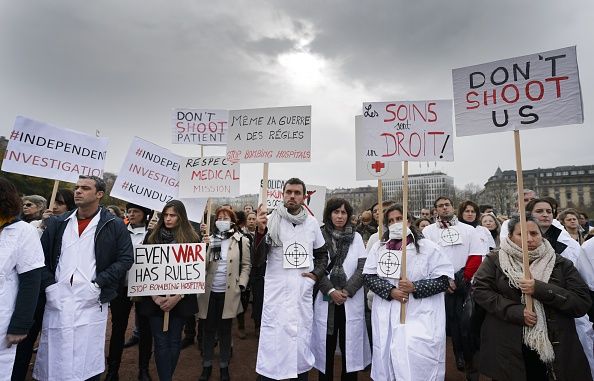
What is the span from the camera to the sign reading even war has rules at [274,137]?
4422 millimetres

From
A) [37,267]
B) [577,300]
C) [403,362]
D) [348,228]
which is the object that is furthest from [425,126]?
[37,267]

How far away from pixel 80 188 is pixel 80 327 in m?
1.36

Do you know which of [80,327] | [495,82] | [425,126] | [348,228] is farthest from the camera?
[348,228]

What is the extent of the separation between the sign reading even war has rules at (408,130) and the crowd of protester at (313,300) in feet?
2.25

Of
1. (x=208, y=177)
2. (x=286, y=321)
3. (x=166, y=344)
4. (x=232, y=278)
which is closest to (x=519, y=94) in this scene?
(x=286, y=321)

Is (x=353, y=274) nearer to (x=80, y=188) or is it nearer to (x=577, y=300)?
(x=577, y=300)

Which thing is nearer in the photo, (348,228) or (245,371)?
(348,228)

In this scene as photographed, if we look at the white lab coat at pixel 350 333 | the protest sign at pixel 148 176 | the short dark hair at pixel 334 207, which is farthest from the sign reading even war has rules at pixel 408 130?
the protest sign at pixel 148 176

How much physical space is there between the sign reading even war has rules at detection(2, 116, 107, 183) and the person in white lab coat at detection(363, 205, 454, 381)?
168 inches

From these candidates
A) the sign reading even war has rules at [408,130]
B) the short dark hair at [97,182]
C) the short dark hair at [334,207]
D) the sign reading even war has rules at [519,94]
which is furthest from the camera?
the short dark hair at [334,207]

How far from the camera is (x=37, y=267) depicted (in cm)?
289

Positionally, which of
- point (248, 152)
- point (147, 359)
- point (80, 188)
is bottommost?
point (147, 359)

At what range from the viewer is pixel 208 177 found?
5031 millimetres

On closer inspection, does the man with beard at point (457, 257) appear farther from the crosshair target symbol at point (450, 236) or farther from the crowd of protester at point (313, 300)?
the crowd of protester at point (313, 300)
